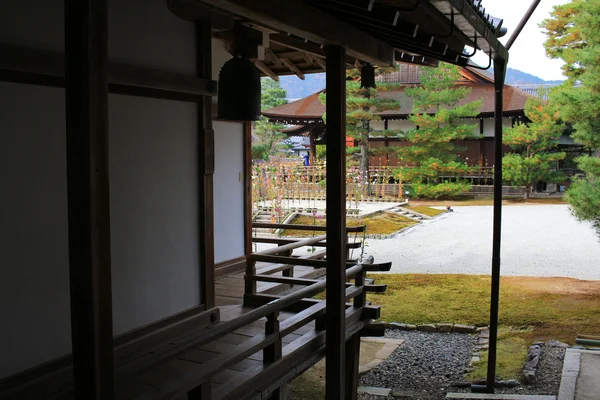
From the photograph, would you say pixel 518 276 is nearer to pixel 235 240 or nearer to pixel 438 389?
pixel 438 389

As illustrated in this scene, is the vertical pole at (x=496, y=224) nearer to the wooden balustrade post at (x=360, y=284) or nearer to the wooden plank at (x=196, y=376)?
the wooden balustrade post at (x=360, y=284)

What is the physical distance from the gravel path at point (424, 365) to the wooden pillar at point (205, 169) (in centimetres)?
366

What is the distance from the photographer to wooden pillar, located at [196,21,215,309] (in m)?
5.00

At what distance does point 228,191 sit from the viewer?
7441 millimetres

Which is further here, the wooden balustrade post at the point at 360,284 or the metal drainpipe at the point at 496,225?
the metal drainpipe at the point at 496,225

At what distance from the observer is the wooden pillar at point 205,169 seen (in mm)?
4996

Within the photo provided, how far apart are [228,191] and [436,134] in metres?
18.0

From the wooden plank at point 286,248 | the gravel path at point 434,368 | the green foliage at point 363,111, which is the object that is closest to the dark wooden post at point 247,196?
the wooden plank at point 286,248

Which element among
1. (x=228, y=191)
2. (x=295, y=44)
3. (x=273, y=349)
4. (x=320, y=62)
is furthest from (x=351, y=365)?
(x=320, y=62)

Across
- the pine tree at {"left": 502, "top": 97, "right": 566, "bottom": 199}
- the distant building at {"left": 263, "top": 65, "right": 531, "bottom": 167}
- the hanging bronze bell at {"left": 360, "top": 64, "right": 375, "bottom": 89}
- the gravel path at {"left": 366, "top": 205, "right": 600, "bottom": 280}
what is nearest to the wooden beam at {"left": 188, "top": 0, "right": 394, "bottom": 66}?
the hanging bronze bell at {"left": 360, "top": 64, "right": 375, "bottom": 89}

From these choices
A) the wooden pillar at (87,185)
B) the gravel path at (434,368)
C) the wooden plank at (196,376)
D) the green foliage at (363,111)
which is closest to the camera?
the wooden pillar at (87,185)

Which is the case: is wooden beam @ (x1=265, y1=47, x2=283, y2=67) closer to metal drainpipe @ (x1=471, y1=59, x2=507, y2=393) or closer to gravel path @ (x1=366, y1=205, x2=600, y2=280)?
metal drainpipe @ (x1=471, y1=59, x2=507, y2=393)

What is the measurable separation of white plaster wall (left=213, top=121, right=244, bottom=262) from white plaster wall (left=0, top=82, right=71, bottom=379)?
3.42 m

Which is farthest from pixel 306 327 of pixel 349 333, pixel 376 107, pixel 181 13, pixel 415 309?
pixel 376 107
